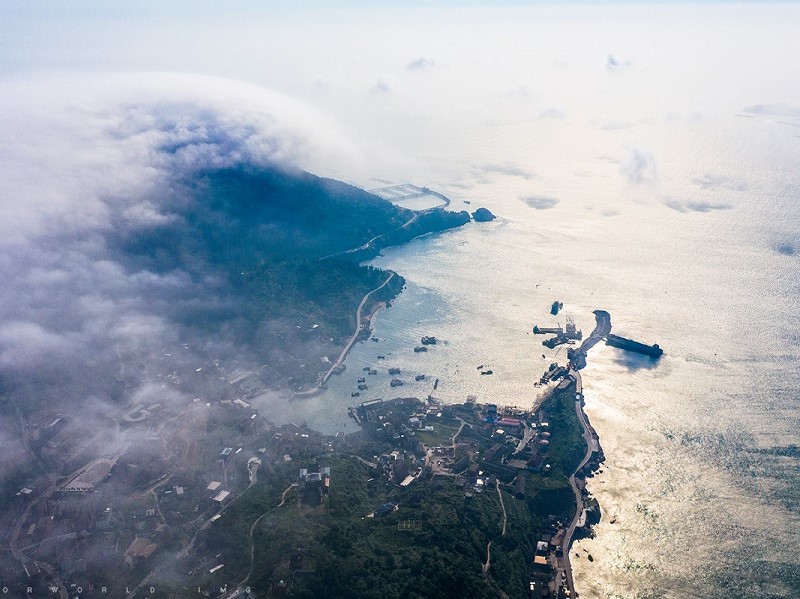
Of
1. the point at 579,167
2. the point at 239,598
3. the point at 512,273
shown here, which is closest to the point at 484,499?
the point at 239,598

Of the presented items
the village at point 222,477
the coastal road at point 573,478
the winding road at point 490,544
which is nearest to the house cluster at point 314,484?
the village at point 222,477

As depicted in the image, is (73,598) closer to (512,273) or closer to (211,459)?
(211,459)

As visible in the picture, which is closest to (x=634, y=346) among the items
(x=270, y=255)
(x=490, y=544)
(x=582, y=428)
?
(x=582, y=428)

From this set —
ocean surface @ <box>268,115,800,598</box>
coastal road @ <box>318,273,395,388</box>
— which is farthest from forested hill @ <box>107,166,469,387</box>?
ocean surface @ <box>268,115,800,598</box>

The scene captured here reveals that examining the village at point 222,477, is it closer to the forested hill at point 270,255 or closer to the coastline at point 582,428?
the coastline at point 582,428

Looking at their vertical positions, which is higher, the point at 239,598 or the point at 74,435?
the point at 239,598
